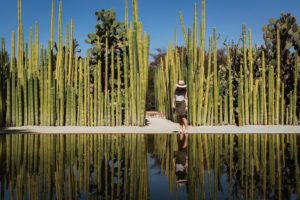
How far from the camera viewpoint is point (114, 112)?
10375 millimetres

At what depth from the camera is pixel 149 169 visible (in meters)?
4.73

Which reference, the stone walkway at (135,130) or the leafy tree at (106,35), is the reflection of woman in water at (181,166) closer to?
the stone walkway at (135,130)

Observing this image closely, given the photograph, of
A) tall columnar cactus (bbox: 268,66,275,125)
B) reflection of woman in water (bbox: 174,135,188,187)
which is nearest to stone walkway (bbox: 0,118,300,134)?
tall columnar cactus (bbox: 268,66,275,125)

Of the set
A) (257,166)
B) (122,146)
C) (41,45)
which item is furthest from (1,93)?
(257,166)

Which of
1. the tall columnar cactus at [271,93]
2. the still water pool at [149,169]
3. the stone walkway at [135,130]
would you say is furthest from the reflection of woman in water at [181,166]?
the tall columnar cactus at [271,93]

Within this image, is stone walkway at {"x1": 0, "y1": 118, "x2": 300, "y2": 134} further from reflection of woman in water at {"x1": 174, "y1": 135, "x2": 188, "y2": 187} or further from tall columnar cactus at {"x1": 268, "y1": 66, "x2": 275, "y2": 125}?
reflection of woman in water at {"x1": 174, "y1": 135, "x2": 188, "y2": 187}

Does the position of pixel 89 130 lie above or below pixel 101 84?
below

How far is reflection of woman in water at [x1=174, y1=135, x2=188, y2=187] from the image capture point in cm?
407

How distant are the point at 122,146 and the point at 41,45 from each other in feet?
17.3

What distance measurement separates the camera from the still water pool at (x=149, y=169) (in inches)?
140

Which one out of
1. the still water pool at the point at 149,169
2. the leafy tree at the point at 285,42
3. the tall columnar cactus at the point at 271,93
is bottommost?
the still water pool at the point at 149,169

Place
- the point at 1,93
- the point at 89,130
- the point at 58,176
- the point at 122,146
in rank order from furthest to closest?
the point at 1,93
the point at 89,130
the point at 122,146
the point at 58,176

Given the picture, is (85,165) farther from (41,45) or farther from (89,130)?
(41,45)

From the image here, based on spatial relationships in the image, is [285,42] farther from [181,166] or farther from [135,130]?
[181,166]
